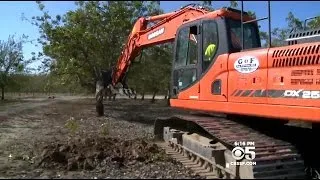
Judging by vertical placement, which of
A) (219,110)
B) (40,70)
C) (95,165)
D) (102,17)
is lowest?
(95,165)

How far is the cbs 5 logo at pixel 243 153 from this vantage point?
705 centimetres

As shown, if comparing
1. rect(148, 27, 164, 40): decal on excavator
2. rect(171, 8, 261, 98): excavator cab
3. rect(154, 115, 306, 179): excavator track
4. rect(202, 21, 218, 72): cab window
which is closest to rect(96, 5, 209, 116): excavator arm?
rect(148, 27, 164, 40): decal on excavator

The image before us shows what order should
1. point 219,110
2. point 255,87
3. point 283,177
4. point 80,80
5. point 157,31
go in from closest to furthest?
point 283,177, point 255,87, point 219,110, point 157,31, point 80,80

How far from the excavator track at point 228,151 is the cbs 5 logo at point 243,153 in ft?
0.21

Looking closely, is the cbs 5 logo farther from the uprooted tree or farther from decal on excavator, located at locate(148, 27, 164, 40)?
the uprooted tree

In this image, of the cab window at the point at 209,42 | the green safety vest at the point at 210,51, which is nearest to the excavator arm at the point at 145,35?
the cab window at the point at 209,42

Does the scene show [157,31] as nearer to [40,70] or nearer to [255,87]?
[255,87]

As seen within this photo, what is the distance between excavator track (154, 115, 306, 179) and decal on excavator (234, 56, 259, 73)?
1104 mm

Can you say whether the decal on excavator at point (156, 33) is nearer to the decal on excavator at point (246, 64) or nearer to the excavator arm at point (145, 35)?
the excavator arm at point (145, 35)

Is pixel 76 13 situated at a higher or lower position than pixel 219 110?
higher

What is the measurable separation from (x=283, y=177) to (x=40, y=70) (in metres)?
20.4

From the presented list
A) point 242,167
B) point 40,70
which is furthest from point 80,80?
point 242,167

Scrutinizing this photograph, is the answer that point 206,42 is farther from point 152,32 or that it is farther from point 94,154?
point 152,32

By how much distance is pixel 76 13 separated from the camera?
2019cm
